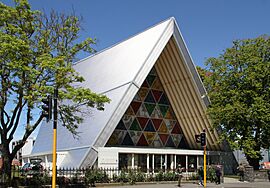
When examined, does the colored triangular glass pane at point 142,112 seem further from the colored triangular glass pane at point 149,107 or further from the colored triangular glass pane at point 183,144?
the colored triangular glass pane at point 183,144

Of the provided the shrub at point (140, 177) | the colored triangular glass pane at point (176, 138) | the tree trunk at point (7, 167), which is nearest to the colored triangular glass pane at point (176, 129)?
the colored triangular glass pane at point (176, 138)

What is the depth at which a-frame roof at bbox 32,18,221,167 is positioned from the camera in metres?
29.6

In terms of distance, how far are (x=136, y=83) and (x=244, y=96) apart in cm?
1040

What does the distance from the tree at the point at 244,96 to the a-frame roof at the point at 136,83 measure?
203 cm

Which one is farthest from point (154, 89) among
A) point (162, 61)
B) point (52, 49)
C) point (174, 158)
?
point (52, 49)

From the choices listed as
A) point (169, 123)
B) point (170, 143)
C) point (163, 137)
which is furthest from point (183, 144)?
point (169, 123)

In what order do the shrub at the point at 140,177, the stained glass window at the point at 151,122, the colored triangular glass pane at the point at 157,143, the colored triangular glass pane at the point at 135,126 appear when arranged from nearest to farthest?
the shrub at the point at 140,177, the stained glass window at the point at 151,122, the colored triangular glass pane at the point at 135,126, the colored triangular glass pane at the point at 157,143

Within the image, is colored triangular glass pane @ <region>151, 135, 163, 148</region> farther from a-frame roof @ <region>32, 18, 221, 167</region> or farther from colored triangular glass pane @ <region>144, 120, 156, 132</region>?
a-frame roof @ <region>32, 18, 221, 167</region>

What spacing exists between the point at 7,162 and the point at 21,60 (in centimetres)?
583

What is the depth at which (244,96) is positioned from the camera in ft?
113

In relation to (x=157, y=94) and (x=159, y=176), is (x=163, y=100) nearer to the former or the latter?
(x=157, y=94)

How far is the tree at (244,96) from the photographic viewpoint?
33.2 m

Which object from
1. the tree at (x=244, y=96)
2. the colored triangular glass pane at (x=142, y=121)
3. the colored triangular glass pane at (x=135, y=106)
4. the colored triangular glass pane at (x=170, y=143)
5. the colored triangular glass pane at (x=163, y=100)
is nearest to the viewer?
the tree at (x=244, y=96)

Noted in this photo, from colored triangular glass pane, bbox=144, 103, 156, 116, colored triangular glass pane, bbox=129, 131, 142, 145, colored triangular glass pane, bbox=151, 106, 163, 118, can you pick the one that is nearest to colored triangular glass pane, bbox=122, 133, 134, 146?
colored triangular glass pane, bbox=129, 131, 142, 145
